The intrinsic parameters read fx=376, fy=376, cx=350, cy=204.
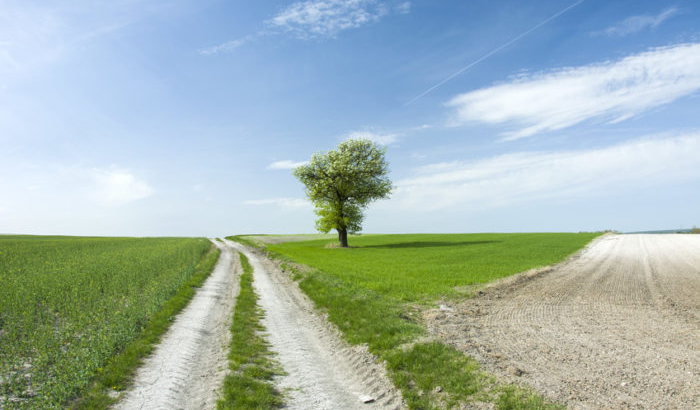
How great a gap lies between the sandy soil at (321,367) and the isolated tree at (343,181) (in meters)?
38.7

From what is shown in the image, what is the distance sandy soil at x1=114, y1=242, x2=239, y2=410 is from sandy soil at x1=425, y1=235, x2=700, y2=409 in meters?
6.03

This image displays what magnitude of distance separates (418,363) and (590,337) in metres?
5.25

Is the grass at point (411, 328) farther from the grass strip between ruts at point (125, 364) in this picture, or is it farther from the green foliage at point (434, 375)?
the grass strip between ruts at point (125, 364)

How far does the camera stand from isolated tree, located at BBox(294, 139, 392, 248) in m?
53.6

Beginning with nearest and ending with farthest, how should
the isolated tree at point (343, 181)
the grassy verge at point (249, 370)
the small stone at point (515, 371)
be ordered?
the grassy verge at point (249, 370)
the small stone at point (515, 371)
the isolated tree at point (343, 181)

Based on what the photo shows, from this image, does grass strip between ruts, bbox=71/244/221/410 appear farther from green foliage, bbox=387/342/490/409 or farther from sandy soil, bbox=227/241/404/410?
green foliage, bbox=387/342/490/409

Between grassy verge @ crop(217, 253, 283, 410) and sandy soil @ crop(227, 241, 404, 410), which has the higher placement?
grassy verge @ crop(217, 253, 283, 410)

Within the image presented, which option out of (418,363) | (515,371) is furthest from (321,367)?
(515,371)

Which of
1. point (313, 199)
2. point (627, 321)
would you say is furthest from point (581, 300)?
point (313, 199)

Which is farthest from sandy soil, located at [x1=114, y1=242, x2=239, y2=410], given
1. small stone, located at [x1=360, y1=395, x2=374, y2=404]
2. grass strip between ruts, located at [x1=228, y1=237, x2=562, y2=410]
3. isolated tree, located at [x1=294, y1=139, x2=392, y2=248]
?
isolated tree, located at [x1=294, y1=139, x2=392, y2=248]

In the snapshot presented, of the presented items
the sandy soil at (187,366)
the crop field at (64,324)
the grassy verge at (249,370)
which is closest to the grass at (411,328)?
the grassy verge at (249,370)

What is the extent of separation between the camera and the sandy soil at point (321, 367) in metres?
7.46

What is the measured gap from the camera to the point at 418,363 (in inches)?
341

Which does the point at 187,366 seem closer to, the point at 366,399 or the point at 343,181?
the point at 366,399
